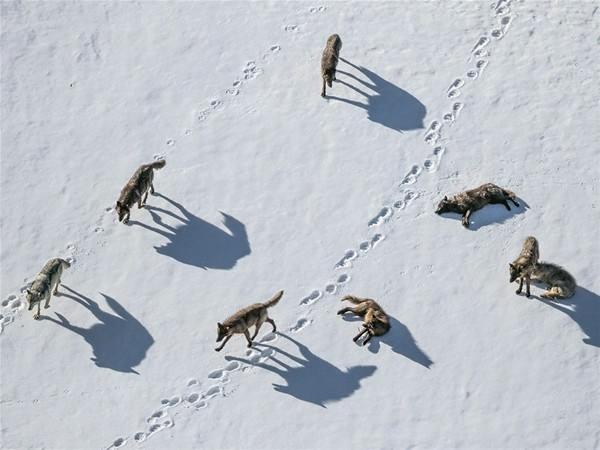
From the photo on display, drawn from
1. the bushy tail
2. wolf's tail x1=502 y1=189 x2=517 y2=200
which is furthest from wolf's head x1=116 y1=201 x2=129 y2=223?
wolf's tail x1=502 y1=189 x2=517 y2=200

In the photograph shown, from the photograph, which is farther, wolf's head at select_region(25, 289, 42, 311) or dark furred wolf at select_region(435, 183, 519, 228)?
dark furred wolf at select_region(435, 183, 519, 228)

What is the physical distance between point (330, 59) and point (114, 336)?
7567mm

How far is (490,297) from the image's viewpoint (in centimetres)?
1689

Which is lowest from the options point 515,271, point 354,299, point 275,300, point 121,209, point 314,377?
point 314,377

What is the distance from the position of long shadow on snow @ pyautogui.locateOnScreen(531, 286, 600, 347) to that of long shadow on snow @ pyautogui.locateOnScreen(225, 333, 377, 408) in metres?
3.54

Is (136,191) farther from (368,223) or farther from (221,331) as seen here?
(368,223)

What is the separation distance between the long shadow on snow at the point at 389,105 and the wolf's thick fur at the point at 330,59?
1.36 feet

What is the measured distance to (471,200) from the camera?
18.0 metres

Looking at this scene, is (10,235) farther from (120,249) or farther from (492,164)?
(492,164)

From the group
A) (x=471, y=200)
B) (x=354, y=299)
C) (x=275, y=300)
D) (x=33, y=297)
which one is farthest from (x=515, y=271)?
(x=33, y=297)

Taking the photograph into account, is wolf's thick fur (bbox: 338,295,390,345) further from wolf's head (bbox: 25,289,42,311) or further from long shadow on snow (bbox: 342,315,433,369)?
wolf's head (bbox: 25,289,42,311)

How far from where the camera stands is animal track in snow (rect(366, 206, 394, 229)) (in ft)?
60.1

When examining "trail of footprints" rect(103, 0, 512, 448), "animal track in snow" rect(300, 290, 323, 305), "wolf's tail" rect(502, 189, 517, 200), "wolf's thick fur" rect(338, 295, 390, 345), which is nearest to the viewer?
"trail of footprints" rect(103, 0, 512, 448)

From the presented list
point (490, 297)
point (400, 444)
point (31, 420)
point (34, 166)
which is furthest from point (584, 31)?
point (31, 420)
